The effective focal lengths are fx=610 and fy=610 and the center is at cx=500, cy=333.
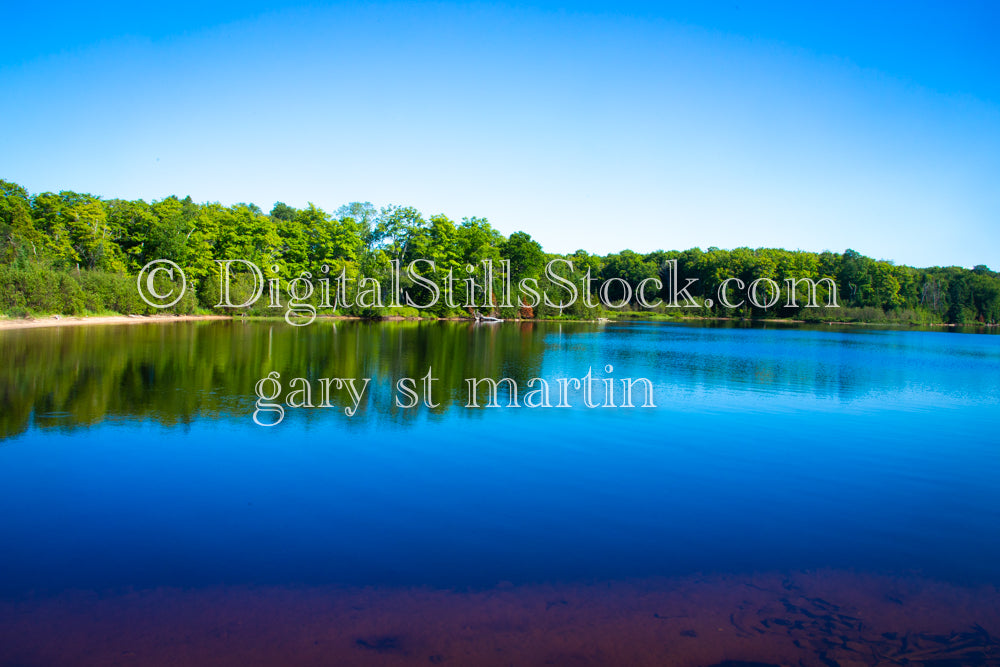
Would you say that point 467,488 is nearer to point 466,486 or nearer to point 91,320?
point 466,486

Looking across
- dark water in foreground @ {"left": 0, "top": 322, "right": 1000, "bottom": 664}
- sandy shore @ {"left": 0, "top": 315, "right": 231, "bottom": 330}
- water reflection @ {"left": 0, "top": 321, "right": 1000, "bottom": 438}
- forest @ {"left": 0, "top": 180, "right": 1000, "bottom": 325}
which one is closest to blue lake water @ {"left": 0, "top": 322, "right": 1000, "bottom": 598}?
dark water in foreground @ {"left": 0, "top": 322, "right": 1000, "bottom": 664}

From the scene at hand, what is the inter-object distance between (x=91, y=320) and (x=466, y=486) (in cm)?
3779

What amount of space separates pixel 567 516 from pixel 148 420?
8077 millimetres

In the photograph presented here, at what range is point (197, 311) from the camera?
1881 inches

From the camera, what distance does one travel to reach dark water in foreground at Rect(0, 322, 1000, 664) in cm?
575

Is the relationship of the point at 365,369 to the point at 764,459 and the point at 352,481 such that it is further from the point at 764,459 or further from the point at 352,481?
the point at 764,459

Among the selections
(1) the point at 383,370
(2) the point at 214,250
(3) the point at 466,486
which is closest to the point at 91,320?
(2) the point at 214,250

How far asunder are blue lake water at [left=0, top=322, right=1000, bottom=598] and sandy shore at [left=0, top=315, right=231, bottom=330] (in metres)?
18.3

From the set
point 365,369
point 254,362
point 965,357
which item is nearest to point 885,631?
point 365,369

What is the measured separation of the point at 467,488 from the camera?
8023mm

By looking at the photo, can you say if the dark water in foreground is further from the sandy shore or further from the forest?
the forest

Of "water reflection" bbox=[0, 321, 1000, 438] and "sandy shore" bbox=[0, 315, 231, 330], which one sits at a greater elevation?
"sandy shore" bbox=[0, 315, 231, 330]

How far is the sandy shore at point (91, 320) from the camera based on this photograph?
3140cm

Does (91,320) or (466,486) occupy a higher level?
(91,320)
